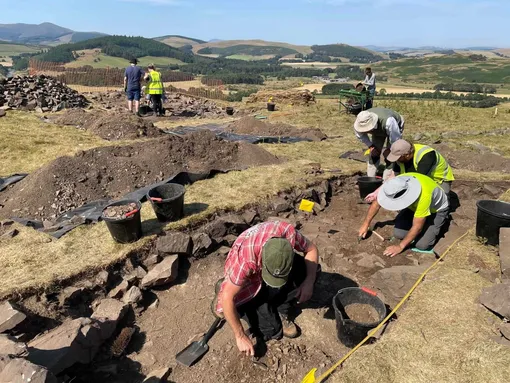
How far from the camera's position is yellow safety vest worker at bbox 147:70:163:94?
515 inches

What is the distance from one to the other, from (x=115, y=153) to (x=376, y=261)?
571 cm

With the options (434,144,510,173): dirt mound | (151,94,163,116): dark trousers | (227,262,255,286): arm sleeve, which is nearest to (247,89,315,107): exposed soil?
(151,94,163,116): dark trousers

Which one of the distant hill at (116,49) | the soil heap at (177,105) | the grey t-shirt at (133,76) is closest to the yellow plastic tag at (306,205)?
the grey t-shirt at (133,76)

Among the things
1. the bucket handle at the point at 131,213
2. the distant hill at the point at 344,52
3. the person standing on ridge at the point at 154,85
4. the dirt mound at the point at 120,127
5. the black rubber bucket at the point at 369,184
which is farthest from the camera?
the distant hill at the point at 344,52

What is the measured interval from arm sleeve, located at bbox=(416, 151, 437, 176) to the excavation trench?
106cm

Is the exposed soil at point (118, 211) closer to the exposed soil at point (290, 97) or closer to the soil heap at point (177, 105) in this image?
the soil heap at point (177, 105)

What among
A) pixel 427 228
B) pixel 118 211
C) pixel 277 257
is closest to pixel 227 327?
pixel 277 257

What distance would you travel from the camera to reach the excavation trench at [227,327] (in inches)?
140

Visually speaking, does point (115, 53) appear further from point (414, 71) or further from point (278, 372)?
point (278, 372)

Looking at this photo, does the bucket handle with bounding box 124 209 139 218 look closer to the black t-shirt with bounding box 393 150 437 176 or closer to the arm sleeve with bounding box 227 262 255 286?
the arm sleeve with bounding box 227 262 255 286

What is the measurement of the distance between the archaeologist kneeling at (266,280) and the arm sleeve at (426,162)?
2771 millimetres

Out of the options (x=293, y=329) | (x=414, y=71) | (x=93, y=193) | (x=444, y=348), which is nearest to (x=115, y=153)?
(x=93, y=193)

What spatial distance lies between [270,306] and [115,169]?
15.8ft

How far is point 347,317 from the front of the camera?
12.8 feet
